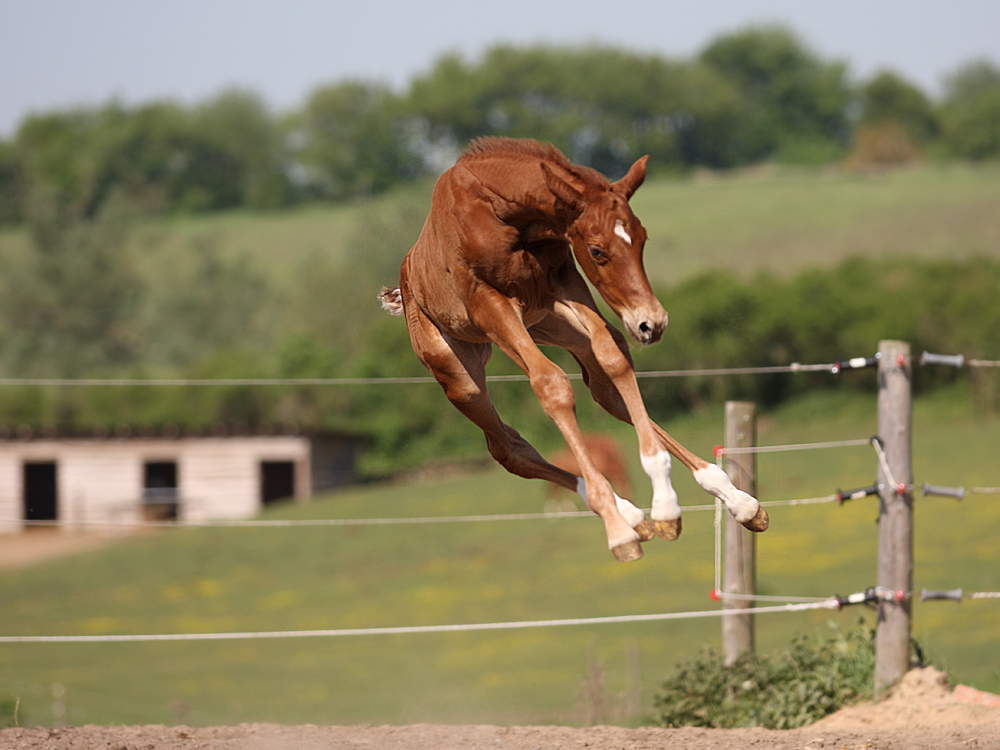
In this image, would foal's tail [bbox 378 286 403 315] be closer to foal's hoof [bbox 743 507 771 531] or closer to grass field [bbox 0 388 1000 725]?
foal's hoof [bbox 743 507 771 531]

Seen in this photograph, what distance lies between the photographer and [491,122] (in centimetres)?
5769

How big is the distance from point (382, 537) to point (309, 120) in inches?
2223

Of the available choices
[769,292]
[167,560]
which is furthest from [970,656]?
[769,292]

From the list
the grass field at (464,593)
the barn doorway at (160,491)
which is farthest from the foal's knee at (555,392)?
the barn doorway at (160,491)

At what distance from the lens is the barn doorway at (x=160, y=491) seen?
3139 cm

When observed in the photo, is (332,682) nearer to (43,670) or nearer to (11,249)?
(43,670)

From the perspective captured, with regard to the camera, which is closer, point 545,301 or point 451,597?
point 545,301

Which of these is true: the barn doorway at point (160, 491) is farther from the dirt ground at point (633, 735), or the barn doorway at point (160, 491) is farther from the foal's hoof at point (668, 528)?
the foal's hoof at point (668, 528)

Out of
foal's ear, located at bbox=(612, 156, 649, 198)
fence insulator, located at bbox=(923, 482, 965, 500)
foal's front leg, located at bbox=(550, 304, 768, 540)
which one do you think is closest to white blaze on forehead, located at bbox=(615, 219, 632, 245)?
foal's ear, located at bbox=(612, 156, 649, 198)

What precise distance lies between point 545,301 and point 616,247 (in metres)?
0.63

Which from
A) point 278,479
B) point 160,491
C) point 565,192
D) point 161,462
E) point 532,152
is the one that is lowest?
point 160,491

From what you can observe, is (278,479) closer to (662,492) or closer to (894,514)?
(894,514)

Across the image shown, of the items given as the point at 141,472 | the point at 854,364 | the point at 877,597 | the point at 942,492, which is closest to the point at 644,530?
the point at 877,597

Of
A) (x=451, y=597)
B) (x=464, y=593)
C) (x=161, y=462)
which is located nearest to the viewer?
(x=451, y=597)
